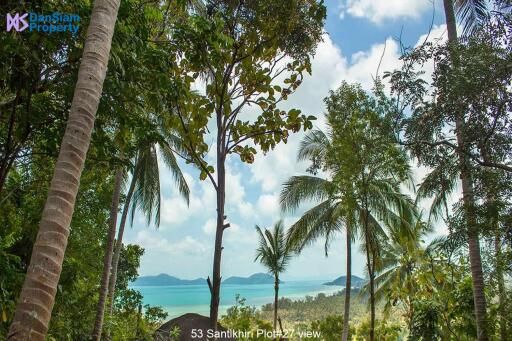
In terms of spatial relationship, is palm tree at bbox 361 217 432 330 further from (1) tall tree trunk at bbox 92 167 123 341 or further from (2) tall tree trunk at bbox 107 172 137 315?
(2) tall tree trunk at bbox 107 172 137 315

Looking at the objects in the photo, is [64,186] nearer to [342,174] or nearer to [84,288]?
[342,174]

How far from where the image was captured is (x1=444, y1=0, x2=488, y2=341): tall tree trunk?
15.6ft

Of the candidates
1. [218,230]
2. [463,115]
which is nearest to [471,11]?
[463,115]

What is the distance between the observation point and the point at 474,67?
453cm

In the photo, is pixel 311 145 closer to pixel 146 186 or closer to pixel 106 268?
pixel 146 186

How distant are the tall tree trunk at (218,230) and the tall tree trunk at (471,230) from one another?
3383mm

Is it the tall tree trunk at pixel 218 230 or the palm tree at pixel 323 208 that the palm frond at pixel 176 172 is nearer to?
the palm tree at pixel 323 208

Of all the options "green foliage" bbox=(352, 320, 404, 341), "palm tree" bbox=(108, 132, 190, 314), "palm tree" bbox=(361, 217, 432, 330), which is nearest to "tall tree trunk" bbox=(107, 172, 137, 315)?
"palm tree" bbox=(108, 132, 190, 314)

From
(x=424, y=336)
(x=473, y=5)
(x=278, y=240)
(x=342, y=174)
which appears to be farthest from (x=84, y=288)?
(x=473, y=5)

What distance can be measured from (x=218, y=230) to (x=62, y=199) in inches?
36.4

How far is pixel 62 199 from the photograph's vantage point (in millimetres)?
1685

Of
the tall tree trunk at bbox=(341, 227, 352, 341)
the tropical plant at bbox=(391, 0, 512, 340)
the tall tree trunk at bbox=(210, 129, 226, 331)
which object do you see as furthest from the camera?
the tall tree trunk at bbox=(341, 227, 352, 341)

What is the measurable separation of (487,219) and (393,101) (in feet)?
6.82

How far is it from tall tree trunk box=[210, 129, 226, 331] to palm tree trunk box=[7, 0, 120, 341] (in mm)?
855
